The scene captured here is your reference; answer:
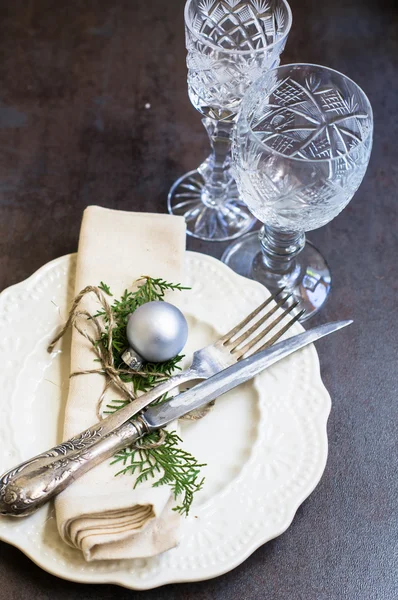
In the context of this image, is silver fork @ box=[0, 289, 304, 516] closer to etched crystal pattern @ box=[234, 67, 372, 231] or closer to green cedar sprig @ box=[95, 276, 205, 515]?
green cedar sprig @ box=[95, 276, 205, 515]

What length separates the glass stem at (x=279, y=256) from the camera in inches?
29.7

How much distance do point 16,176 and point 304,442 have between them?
0.47 metres

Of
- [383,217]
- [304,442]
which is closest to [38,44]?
[383,217]

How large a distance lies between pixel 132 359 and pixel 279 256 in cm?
23

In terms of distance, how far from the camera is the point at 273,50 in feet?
2.31

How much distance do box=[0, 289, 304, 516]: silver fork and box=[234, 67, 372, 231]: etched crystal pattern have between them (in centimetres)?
12

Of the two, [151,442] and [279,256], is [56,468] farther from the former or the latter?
[279,256]

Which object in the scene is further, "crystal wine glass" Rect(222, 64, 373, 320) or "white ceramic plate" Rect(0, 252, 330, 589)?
"crystal wine glass" Rect(222, 64, 373, 320)

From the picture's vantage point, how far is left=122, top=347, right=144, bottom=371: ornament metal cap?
64cm

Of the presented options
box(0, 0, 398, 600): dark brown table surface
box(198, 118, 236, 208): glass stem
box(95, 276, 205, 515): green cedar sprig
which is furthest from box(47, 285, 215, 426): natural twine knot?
box(198, 118, 236, 208): glass stem

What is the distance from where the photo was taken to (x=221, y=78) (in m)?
0.72

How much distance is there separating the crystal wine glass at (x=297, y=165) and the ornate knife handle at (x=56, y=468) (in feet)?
0.84

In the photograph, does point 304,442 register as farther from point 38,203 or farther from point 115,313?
point 38,203

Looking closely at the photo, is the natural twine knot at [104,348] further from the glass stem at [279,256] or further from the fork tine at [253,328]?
the glass stem at [279,256]
